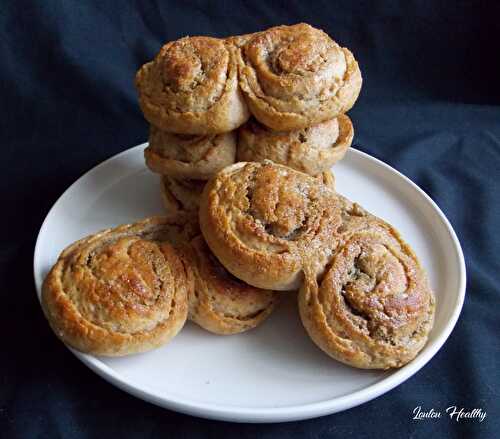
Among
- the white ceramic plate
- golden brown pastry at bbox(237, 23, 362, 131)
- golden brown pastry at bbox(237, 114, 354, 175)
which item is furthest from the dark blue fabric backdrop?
golden brown pastry at bbox(237, 23, 362, 131)

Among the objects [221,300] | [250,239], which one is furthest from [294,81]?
[221,300]

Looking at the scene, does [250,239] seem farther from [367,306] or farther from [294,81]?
[294,81]

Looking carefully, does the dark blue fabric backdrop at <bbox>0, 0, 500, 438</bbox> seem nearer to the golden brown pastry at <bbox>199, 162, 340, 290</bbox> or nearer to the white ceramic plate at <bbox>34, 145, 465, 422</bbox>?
the white ceramic plate at <bbox>34, 145, 465, 422</bbox>

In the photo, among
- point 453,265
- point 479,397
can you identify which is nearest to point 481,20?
point 453,265

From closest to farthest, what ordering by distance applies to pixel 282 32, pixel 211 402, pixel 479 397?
1. pixel 211 402
2. pixel 479 397
3. pixel 282 32

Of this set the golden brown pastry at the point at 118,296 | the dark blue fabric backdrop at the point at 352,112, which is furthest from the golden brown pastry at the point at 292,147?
the dark blue fabric backdrop at the point at 352,112

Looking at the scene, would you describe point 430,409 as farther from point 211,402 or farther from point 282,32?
point 282,32

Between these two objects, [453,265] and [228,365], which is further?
[453,265]
